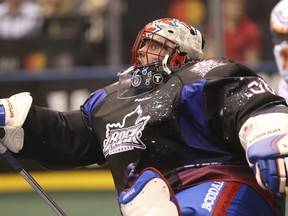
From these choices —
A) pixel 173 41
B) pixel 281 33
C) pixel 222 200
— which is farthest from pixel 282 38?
pixel 222 200

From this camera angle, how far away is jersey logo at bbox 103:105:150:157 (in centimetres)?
420

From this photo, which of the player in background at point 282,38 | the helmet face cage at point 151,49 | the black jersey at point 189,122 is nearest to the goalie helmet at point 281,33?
the player in background at point 282,38

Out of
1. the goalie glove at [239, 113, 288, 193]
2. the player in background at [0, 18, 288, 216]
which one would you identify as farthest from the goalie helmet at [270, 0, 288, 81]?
the goalie glove at [239, 113, 288, 193]

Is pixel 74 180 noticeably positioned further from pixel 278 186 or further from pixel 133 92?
pixel 278 186

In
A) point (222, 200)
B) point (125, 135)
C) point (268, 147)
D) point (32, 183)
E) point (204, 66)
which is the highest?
point (204, 66)

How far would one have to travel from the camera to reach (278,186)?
3.69m

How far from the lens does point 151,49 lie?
4453mm

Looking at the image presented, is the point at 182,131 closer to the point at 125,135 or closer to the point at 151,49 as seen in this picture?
the point at 125,135

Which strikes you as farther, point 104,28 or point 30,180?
point 104,28

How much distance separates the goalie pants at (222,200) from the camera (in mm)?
3955

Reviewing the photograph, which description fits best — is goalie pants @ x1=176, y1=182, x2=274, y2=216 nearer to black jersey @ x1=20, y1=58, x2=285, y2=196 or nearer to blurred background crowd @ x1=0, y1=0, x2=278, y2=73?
black jersey @ x1=20, y1=58, x2=285, y2=196

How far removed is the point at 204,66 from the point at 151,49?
34cm

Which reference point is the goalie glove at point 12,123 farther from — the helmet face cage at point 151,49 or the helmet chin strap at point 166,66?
the helmet chin strap at point 166,66

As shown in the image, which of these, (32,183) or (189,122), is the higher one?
(189,122)
